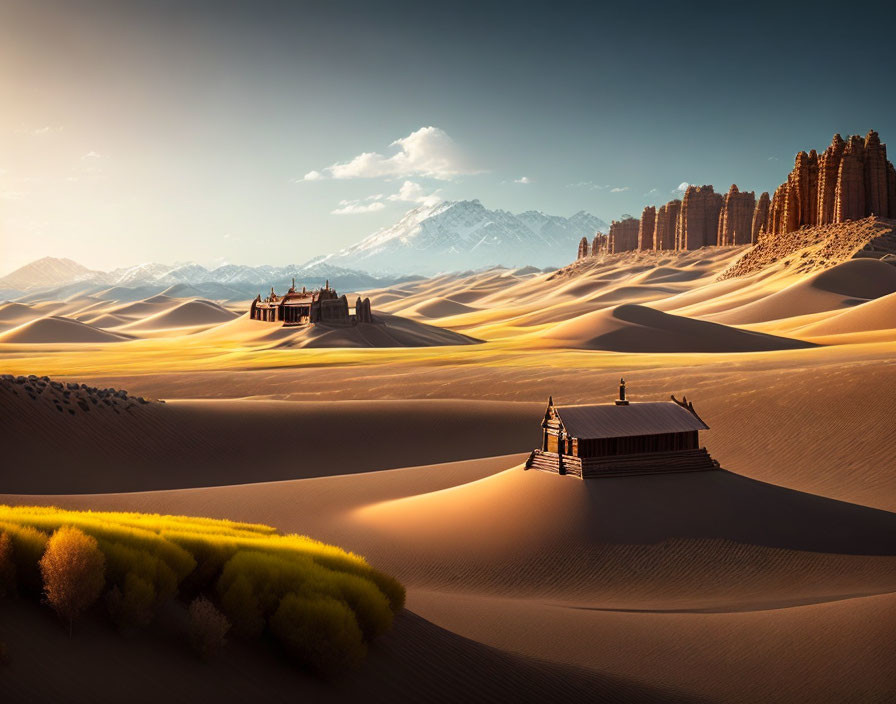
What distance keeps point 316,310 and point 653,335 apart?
32434mm

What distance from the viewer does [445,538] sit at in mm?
17625

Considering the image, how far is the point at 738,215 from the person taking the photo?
7544 inches

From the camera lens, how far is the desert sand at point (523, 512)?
32.1ft

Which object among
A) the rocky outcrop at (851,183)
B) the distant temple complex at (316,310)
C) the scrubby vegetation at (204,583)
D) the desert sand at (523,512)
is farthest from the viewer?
the rocky outcrop at (851,183)

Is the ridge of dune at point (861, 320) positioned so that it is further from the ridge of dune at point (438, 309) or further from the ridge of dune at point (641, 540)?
Result: the ridge of dune at point (438, 309)

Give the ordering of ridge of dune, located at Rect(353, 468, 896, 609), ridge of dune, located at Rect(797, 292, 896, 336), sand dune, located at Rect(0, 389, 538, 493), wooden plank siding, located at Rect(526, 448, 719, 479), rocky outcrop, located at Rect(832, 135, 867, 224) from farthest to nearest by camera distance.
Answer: rocky outcrop, located at Rect(832, 135, 867, 224) < ridge of dune, located at Rect(797, 292, 896, 336) < sand dune, located at Rect(0, 389, 538, 493) < wooden plank siding, located at Rect(526, 448, 719, 479) < ridge of dune, located at Rect(353, 468, 896, 609)

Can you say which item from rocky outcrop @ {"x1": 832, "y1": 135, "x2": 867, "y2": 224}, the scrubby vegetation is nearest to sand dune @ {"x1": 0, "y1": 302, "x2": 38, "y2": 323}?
rocky outcrop @ {"x1": 832, "y1": 135, "x2": 867, "y2": 224}

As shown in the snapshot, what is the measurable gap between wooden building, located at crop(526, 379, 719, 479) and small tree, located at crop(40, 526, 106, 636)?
12.8 meters

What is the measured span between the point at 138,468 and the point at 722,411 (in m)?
20.6

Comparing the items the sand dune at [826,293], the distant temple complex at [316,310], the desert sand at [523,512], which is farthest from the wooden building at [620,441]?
the sand dune at [826,293]

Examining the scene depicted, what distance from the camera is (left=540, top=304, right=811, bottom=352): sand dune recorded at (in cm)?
6931

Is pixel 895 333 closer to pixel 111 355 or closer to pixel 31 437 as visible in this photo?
pixel 31 437

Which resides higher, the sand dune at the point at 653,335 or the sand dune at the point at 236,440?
the sand dune at the point at 653,335

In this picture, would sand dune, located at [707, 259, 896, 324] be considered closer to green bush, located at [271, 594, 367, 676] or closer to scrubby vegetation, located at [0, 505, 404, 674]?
scrubby vegetation, located at [0, 505, 404, 674]
